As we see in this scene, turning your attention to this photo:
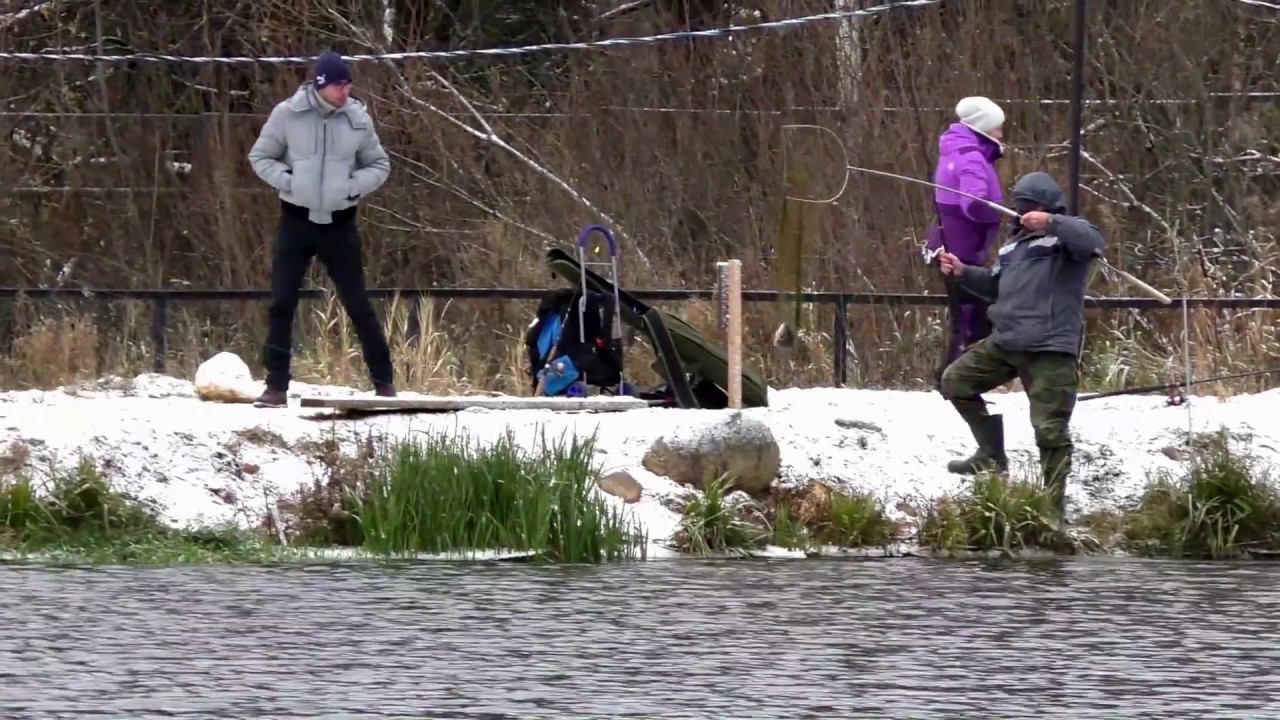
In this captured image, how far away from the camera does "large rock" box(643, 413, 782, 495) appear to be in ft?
40.3

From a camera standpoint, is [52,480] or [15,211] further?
[15,211]

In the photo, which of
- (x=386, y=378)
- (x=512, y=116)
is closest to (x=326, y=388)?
(x=386, y=378)

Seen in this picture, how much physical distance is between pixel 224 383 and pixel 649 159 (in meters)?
5.93

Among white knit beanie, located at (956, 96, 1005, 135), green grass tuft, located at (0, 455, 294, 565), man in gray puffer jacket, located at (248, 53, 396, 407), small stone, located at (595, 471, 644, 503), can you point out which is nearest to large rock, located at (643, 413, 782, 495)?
small stone, located at (595, 471, 644, 503)

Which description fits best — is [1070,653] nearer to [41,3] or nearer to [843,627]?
[843,627]

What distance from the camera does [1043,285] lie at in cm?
1212

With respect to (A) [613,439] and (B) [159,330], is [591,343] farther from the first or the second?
(B) [159,330]

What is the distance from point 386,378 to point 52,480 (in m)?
2.18

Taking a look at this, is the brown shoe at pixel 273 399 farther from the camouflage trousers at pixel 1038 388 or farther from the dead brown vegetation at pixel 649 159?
the camouflage trousers at pixel 1038 388

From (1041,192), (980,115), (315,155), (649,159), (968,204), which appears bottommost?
(1041,192)

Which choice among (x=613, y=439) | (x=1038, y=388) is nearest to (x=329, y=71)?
(x=613, y=439)

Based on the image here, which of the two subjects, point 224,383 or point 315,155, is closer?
point 315,155

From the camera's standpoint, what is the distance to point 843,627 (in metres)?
9.59

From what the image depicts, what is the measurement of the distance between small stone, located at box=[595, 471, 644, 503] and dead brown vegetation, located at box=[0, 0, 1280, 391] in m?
3.45
